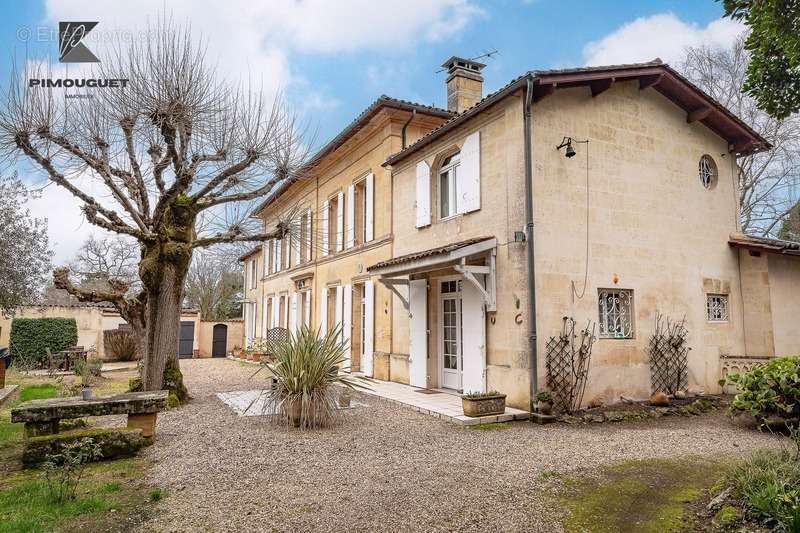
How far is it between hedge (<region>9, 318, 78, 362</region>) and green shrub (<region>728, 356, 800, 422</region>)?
19250 millimetres

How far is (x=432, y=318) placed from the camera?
10555mm

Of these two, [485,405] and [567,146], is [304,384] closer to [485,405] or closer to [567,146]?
[485,405]

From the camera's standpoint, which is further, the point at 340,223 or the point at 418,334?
Answer: the point at 340,223

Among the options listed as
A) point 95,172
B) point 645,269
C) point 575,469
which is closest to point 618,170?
point 645,269

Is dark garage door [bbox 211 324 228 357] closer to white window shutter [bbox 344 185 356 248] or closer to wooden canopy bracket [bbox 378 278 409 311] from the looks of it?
white window shutter [bbox 344 185 356 248]

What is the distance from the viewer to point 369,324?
12586 mm

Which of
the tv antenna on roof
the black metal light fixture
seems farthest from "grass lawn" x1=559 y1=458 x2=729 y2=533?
the tv antenna on roof

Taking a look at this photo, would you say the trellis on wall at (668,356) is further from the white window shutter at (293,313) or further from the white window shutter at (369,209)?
the white window shutter at (293,313)

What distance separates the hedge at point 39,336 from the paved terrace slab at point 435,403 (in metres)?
12.9

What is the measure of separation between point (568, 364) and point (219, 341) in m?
19.7

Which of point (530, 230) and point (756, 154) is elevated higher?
point (756, 154)

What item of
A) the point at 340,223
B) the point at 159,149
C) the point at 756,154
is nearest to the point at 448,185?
the point at 340,223

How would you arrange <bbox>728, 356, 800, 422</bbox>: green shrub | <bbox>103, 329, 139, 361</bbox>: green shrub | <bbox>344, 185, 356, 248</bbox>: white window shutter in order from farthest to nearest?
1. <bbox>103, 329, 139, 361</bbox>: green shrub
2. <bbox>344, 185, 356, 248</bbox>: white window shutter
3. <bbox>728, 356, 800, 422</bbox>: green shrub

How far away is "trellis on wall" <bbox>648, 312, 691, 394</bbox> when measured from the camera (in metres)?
9.04
